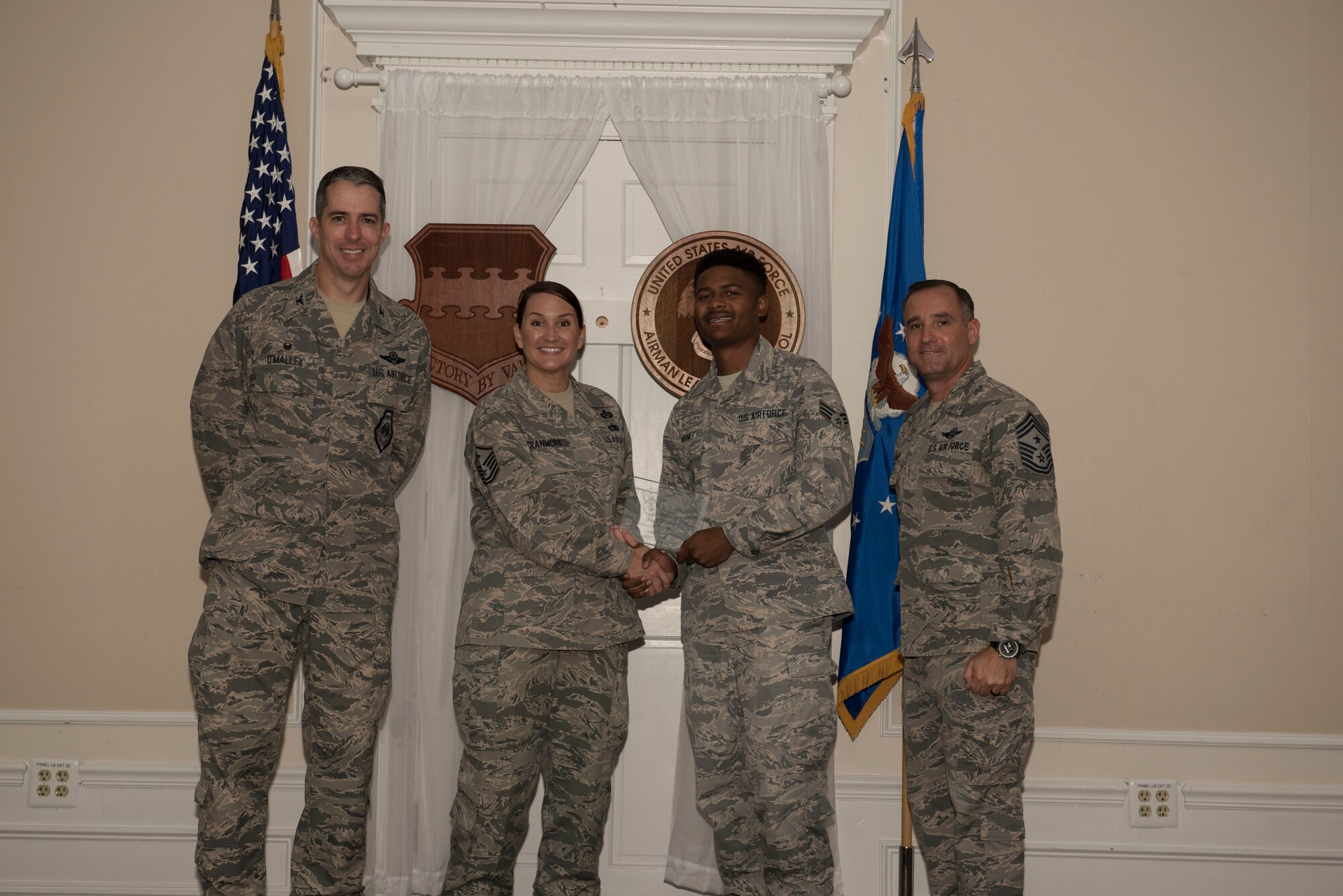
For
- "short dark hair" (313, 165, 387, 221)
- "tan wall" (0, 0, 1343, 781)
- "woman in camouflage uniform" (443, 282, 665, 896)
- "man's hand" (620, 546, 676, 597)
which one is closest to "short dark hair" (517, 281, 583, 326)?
"woman in camouflage uniform" (443, 282, 665, 896)

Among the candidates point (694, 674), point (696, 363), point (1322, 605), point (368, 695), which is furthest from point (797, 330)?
point (1322, 605)

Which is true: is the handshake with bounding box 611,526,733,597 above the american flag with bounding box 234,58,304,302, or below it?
below

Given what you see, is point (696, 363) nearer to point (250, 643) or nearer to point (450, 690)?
point (450, 690)

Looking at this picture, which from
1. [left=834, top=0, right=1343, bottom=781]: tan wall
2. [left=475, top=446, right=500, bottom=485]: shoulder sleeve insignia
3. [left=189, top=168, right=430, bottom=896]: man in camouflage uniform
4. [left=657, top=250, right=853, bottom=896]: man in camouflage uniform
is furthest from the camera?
[left=834, top=0, right=1343, bottom=781]: tan wall

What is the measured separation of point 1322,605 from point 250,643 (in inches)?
139

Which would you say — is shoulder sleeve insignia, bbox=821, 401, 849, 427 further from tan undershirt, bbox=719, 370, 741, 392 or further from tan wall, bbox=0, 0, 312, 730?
tan wall, bbox=0, 0, 312, 730

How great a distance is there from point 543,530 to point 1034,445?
1.34 m

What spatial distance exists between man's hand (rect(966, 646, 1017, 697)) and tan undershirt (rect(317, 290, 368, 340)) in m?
1.92

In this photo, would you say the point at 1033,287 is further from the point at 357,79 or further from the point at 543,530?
the point at 357,79

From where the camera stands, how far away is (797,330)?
3.43 meters

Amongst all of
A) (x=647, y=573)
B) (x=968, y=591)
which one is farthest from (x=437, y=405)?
(x=968, y=591)

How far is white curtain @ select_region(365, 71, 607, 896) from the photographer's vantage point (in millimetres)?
3330

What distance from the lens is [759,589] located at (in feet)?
9.07

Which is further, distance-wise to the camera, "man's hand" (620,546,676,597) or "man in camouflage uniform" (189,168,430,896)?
"man's hand" (620,546,676,597)
